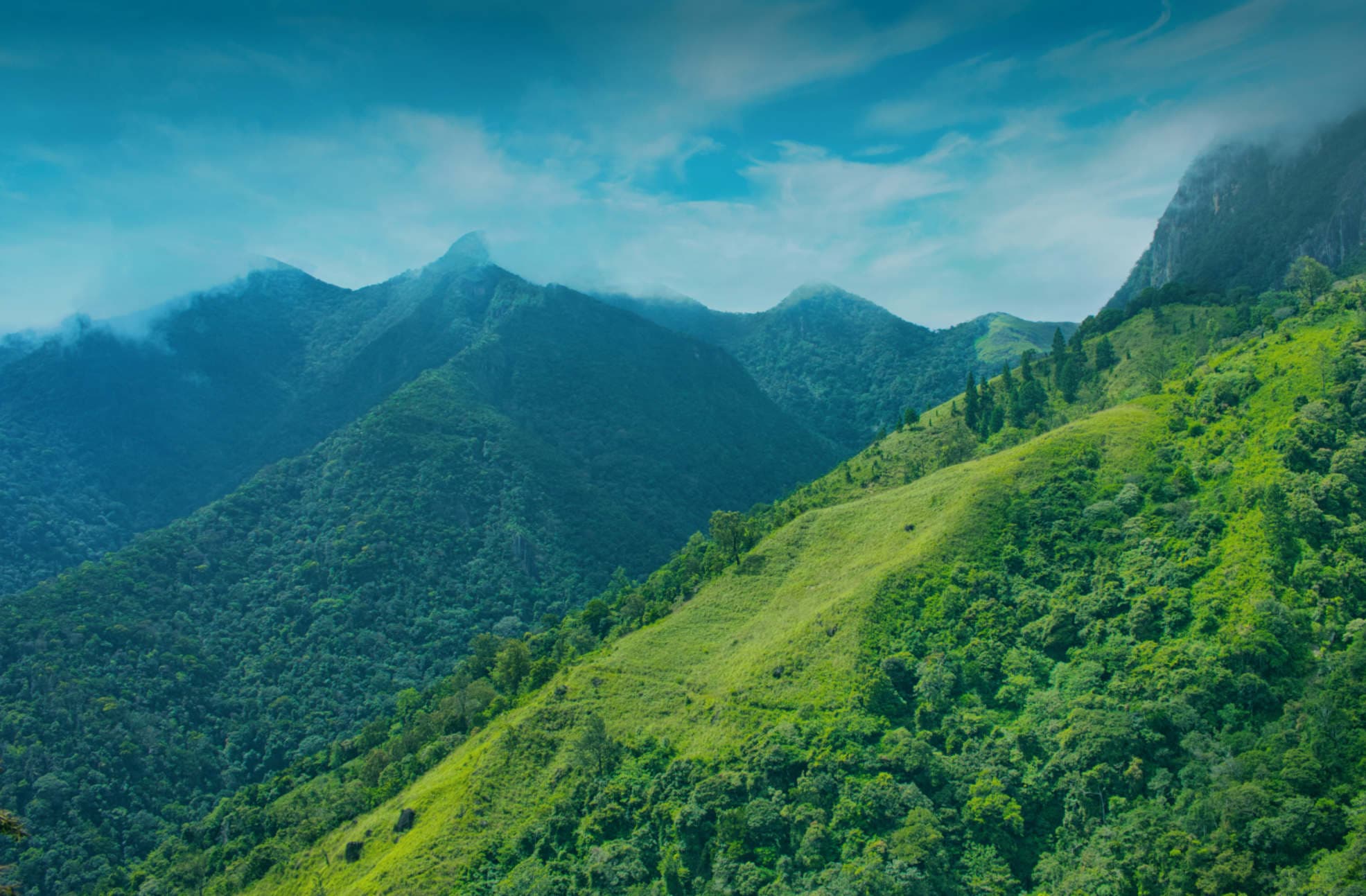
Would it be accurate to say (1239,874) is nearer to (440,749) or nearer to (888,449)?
(440,749)

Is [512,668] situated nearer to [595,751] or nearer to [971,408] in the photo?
[595,751]

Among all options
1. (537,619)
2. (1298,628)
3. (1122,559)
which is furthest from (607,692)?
(537,619)

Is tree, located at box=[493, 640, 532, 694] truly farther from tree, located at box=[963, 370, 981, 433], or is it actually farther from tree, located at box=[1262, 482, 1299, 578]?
tree, located at box=[963, 370, 981, 433]

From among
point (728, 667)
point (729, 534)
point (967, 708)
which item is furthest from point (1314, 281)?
point (728, 667)

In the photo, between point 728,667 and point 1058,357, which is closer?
point 728,667

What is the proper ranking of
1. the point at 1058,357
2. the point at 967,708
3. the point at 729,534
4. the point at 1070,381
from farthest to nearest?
the point at 1058,357 < the point at 1070,381 < the point at 729,534 < the point at 967,708

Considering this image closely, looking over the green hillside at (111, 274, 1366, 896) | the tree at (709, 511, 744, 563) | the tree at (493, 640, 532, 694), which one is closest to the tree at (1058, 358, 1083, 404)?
the green hillside at (111, 274, 1366, 896)

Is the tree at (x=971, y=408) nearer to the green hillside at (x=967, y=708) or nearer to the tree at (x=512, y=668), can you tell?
the green hillside at (x=967, y=708)
